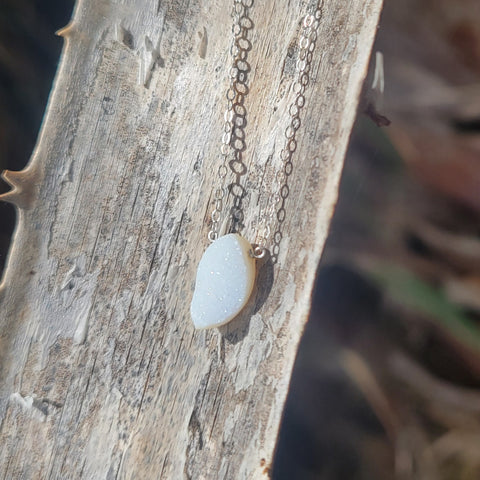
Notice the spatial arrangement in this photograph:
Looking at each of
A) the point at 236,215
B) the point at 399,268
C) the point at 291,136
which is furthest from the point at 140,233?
the point at 399,268

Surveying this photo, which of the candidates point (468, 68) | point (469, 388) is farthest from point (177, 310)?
point (468, 68)

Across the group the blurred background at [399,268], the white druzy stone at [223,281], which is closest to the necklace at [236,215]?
the white druzy stone at [223,281]

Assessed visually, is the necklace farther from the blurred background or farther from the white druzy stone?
the blurred background

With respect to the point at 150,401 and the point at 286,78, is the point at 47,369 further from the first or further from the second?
the point at 286,78

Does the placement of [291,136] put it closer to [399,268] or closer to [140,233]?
[140,233]

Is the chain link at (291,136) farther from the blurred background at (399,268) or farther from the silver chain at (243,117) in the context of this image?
the blurred background at (399,268)

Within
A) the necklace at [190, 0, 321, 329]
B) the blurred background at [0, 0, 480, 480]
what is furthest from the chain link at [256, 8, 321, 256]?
the blurred background at [0, 0, 480, 480]
